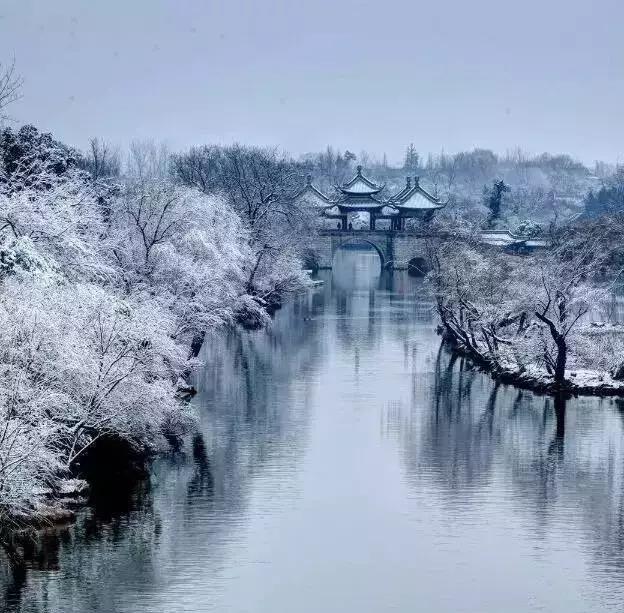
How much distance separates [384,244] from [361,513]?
82674mm

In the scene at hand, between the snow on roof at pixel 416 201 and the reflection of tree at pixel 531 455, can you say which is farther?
the snow on roof at pixel 416 201

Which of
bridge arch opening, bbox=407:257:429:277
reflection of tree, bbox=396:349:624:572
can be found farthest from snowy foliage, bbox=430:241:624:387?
bridge arch opening, bbox=407:257:429:277

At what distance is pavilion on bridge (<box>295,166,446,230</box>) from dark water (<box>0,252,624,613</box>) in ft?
221

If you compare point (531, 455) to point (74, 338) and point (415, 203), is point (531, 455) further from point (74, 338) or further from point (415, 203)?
point (415, 203)

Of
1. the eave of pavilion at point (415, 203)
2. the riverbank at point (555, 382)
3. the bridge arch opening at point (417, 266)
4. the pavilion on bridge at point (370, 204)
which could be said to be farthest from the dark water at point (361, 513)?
the eave of pavilion at point (415, 203)

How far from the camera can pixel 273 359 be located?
169ft

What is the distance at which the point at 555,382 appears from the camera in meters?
43.4

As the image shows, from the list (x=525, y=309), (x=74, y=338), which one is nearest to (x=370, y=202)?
(x=525, y=309)

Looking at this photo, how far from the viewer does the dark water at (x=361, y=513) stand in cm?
2289

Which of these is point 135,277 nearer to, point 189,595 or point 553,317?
point 553,317

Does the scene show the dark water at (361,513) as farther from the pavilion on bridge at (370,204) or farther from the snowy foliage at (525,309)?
the pavilion on bridge at (370,204)

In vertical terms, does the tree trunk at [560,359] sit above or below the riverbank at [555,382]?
above

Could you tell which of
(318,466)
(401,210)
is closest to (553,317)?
(318,466)

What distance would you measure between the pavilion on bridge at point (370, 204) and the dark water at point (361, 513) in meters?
67.3
